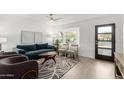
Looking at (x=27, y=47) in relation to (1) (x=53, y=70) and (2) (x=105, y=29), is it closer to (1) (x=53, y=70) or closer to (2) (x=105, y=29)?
(1) (x=53, y=70)

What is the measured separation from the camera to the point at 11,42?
13.1ft

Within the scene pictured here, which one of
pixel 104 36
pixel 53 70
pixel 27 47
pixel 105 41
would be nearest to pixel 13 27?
pixel 27 47

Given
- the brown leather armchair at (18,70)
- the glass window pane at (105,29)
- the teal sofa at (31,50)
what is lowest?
the brown leather armchair at (18,70)

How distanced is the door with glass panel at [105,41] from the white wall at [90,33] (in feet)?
0.52

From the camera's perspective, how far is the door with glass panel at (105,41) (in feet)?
12.0

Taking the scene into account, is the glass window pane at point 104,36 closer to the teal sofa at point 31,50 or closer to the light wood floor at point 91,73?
the light wood floor at point 91,73

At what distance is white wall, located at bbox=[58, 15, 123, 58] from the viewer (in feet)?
11.5

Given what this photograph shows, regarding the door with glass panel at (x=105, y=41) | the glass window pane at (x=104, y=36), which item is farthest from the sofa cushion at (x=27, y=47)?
the glass window pane at (x=104, y=36)

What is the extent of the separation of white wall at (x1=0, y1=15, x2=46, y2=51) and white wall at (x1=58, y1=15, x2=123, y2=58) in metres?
2.27

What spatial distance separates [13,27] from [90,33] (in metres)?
3.16

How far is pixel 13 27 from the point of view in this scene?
12.5ft
